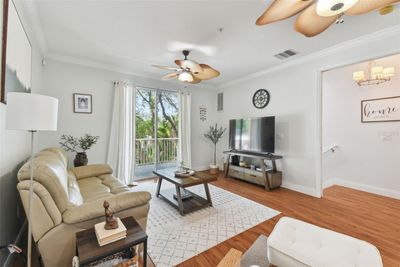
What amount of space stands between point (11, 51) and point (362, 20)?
152 inches

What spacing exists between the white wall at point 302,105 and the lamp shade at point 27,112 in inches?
136

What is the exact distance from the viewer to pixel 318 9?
4.75 ft

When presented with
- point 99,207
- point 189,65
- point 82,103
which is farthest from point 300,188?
point 82,103

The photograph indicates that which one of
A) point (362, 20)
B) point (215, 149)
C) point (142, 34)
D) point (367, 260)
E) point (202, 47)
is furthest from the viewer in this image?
point (215, 149)

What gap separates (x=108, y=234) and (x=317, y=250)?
61.0 inches

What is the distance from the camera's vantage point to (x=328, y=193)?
3586mm

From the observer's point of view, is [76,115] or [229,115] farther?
[229,115]

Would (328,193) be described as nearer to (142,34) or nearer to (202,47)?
(202,47)

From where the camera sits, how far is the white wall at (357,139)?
343cm

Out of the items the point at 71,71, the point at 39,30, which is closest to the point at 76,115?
the point at 71,71

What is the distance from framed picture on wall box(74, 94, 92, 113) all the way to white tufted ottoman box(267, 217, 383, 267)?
3.96 meters

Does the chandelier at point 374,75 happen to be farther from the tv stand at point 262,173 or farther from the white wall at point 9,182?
the white wall at point 9,182

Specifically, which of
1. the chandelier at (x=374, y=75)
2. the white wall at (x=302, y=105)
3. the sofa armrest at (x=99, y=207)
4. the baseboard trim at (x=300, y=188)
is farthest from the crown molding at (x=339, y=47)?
the sofa armrest at (x=99, y=207)

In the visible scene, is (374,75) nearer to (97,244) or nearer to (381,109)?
(381,109)
